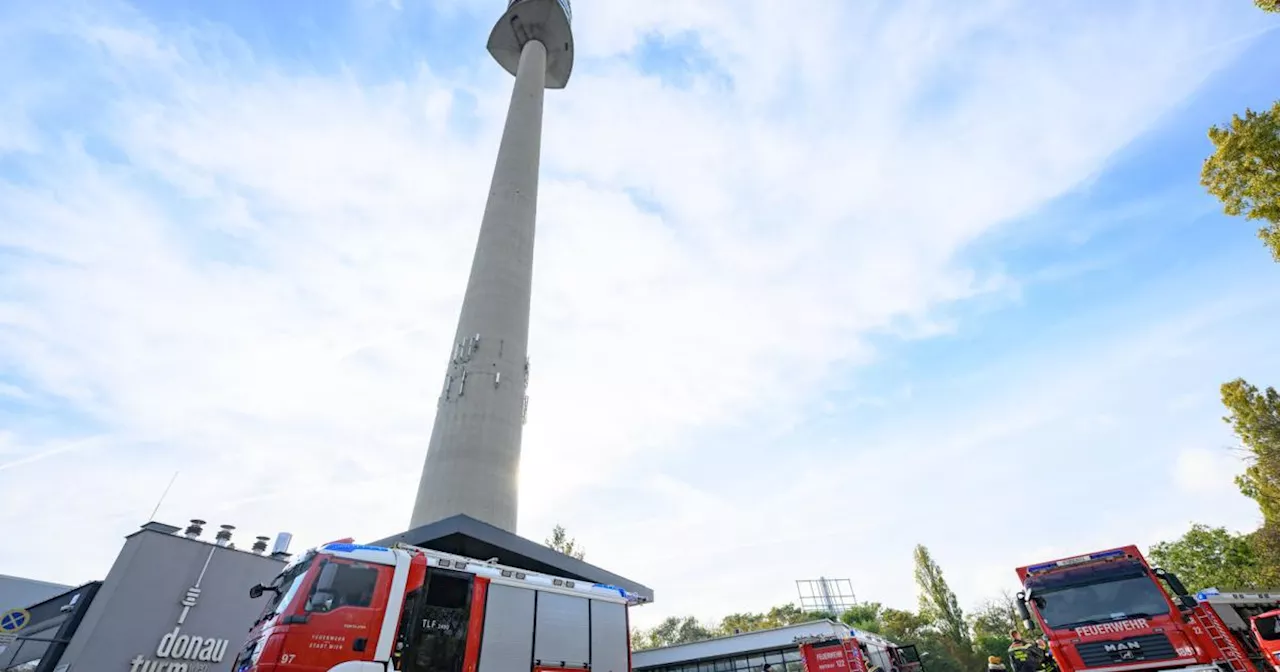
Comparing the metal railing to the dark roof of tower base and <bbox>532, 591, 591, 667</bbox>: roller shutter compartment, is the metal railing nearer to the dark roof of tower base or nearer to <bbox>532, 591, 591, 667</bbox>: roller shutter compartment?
the dark roof of tower base

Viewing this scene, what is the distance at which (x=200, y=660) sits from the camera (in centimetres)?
1418

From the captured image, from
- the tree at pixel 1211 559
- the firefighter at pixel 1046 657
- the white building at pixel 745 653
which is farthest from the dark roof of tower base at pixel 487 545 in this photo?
the tree at pixel 1211 559

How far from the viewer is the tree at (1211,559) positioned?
130 feet

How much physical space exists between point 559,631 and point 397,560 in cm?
364

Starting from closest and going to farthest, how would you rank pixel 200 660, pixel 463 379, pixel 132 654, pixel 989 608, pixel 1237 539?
pixel 132 654 < pixel 200 660 < pixel 463 379 < pixel 1237 539 < pixel 989 608

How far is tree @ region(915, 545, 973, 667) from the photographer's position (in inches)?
1731

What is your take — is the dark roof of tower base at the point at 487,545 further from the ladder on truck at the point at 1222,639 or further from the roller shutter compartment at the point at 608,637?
the ladder on truck at the point at 1222,639

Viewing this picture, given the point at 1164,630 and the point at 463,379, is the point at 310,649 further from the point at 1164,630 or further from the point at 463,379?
the point at 1164,630

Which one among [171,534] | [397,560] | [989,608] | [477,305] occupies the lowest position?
[397,560]

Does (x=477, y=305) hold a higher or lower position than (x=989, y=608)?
higher

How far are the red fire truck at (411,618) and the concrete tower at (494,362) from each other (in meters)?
6.95

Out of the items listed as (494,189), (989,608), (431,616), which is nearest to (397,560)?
(431,616)

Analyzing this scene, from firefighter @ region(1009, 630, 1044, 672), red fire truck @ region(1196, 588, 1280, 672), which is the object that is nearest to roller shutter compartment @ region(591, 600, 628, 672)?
firefighter @ region(1009, 630, 1044, 672)

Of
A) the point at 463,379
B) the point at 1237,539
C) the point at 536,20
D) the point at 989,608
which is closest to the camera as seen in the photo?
the point at 463,379
